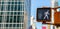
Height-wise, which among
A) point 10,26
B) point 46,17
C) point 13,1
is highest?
point 13,1

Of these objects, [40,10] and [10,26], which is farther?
[10,26]

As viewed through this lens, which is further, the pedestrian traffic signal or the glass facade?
the glass facade

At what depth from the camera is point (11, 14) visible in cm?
7425

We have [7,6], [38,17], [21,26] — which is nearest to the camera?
[38,17]

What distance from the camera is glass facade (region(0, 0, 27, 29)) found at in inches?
2862

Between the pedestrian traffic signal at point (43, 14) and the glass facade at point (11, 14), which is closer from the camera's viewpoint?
the pedestrian traffic signal at point (43, 14)

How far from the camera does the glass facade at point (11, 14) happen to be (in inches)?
2862

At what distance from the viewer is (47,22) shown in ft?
29.9

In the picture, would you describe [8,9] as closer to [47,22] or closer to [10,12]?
[10,12]

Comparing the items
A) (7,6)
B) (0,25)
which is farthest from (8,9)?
(0,25)

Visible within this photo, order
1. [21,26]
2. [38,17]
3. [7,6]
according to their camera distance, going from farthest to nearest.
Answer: [7,6]
[21,26]
[38,17]

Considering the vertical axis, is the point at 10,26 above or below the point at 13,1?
below

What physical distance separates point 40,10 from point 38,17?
0.34m

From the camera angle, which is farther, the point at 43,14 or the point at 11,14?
the point at 11,14
